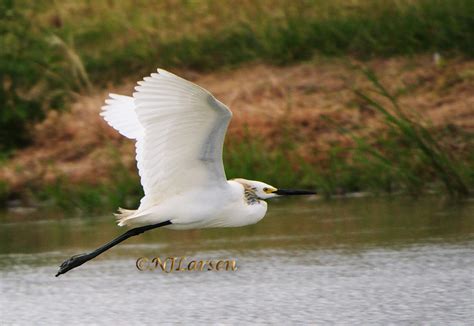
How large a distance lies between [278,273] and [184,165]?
1510mm

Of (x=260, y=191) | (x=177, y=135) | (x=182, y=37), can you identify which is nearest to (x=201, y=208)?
(x=260, y=191)

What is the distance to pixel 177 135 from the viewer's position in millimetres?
6836

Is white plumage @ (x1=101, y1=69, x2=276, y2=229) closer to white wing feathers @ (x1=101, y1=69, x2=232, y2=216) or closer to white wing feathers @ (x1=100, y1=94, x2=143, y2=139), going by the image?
white wing feathers @ (x1=101, y1=69, x2=232, y2=216)

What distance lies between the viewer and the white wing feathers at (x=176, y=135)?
6539 mm

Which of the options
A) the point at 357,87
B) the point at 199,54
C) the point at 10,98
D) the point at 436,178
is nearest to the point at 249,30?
the point at 199,54

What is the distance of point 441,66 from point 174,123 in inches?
300

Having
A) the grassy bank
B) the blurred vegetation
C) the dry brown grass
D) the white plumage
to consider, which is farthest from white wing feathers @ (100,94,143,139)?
the blurred vegetation

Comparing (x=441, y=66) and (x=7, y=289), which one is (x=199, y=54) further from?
(x=7, y=289)

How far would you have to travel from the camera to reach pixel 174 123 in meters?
6.74

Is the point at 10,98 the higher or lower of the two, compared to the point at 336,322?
higher

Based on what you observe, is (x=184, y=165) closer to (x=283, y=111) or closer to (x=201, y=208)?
(x=201, y=208)

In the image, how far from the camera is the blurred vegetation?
554 inches

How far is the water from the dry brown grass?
2.04m

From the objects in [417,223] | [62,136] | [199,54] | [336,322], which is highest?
[199,54]
